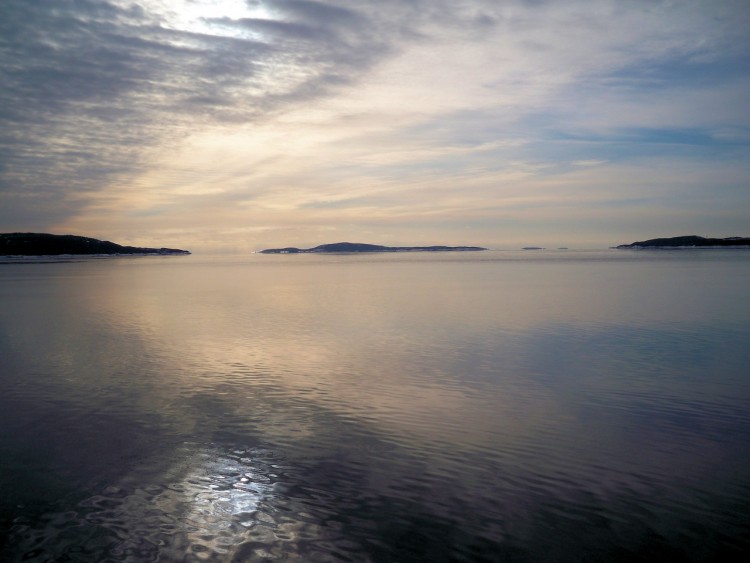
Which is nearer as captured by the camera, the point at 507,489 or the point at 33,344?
the point at 507,489

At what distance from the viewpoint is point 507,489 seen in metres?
9.45

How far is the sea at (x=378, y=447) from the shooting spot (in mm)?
7969

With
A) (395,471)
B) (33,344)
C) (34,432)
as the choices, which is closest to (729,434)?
(395,471)

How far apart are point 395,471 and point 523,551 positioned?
309 centimetres

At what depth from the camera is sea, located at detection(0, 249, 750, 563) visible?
797cm

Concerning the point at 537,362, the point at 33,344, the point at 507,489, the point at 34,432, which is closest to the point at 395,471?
the point at 507,489

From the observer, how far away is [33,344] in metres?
24.4


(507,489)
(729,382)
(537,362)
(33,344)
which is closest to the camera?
(507,489)

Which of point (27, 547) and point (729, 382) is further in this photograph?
point (729, 382)

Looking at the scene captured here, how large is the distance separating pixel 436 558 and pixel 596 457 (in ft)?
16.2

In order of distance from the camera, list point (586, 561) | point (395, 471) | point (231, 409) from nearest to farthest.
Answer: point (586, 561) → point (395, 471) → point (231, 409)

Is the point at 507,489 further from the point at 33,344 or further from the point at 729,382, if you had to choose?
the point at 33,344

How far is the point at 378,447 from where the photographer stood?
11.4m

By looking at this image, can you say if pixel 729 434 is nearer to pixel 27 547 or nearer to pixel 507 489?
pixel 507 489
